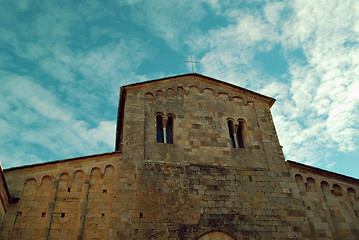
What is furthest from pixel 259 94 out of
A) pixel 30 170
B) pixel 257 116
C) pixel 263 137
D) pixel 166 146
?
pixel 30 170

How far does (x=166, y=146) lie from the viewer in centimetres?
1134

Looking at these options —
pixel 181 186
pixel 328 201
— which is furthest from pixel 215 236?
pixel 328 201

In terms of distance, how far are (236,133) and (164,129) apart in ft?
9.60

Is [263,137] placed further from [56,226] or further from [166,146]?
[56,226]

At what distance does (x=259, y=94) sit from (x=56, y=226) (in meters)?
9.62

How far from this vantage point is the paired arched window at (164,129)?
465 inches

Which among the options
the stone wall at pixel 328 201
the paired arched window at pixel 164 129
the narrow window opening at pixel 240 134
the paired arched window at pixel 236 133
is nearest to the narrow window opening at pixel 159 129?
the paired arched window at pixel 164 129

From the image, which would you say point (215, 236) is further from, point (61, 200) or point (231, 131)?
point (61, 200)

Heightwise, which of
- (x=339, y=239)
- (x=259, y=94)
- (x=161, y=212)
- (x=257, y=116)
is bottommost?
(x=339, y=239)

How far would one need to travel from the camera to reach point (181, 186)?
10.4 m

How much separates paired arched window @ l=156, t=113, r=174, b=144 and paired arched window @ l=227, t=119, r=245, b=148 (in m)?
2.42

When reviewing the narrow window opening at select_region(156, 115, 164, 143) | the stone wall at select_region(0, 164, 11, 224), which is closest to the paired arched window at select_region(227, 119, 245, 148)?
the narrow window opening at select_region(156, 115, 164, 143)

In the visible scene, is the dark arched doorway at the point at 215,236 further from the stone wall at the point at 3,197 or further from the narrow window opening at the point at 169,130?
the stone wall at the point at 3,197

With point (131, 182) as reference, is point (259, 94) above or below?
above
